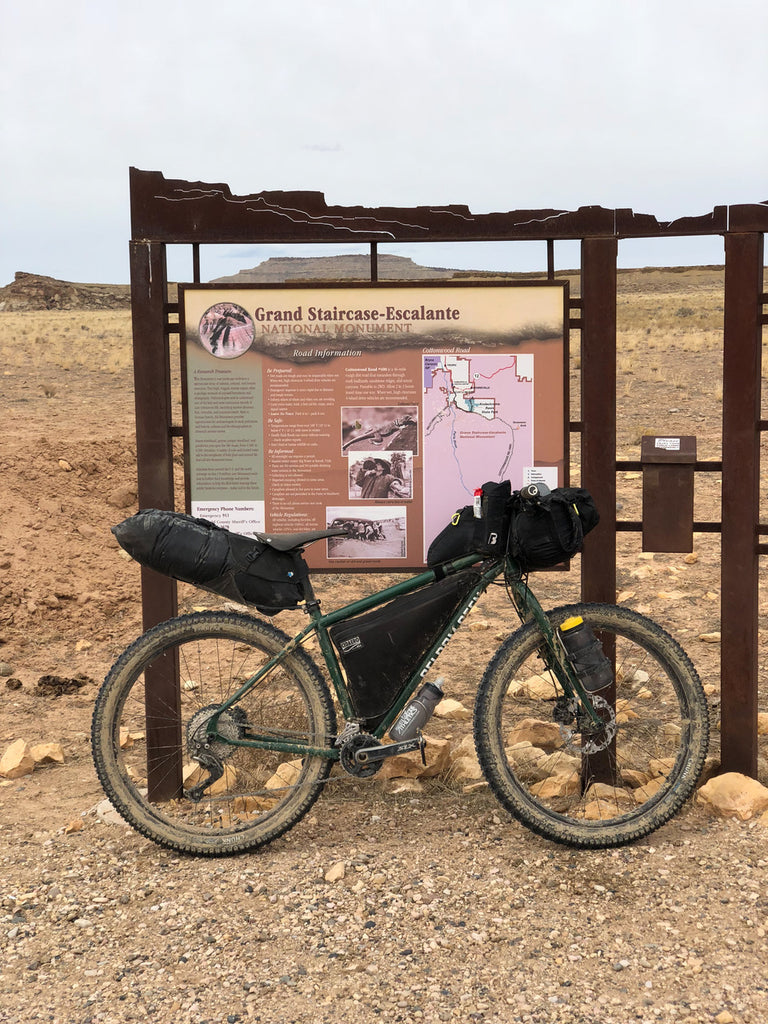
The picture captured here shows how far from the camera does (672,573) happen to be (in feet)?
28.8

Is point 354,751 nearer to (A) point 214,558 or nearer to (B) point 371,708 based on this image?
(B) point 371,708

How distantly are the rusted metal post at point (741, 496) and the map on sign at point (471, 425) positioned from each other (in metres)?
0.86

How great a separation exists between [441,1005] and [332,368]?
2.53 m

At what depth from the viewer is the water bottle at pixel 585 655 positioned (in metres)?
3.85

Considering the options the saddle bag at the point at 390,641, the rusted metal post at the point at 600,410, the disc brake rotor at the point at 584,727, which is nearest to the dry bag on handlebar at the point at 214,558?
the saddle bag at the point at 390,641

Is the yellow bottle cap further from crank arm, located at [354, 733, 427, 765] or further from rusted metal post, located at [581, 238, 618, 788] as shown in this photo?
crank arm, located at [354, 733, 427, 765]

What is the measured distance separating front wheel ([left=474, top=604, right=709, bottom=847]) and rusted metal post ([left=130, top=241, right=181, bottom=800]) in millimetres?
1438

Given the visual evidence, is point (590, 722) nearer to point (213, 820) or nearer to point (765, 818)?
point (765, 818)

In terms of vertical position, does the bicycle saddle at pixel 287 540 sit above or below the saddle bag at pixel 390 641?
above

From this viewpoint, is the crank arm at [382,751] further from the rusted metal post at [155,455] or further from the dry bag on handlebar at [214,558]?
the rusted metal post at [155,455]

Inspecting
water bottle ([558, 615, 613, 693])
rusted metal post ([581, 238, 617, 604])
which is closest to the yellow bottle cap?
water bottle ([558, 615, 613, 693])

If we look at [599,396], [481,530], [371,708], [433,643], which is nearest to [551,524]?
[481,530]

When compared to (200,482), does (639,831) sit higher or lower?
lower

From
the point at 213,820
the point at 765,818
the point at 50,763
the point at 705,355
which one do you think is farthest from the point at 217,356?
the point at 705,355
